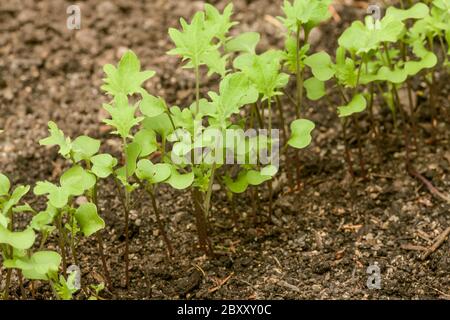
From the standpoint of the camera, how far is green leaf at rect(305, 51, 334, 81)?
102 inches

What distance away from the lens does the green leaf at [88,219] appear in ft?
7.64

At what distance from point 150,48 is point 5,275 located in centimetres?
124

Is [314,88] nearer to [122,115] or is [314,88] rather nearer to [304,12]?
[304,12]

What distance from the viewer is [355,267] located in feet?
8.41

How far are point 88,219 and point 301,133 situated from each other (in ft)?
2.11

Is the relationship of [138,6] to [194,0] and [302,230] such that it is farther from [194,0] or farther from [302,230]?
[302,230]

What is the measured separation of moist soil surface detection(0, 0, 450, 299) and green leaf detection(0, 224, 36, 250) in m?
0.45

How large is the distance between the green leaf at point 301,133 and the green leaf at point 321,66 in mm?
169

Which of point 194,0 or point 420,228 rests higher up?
point 194,0

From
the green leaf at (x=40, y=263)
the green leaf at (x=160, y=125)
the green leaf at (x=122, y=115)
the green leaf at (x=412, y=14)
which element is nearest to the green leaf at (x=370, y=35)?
the green leaf at (x=412, y=14)

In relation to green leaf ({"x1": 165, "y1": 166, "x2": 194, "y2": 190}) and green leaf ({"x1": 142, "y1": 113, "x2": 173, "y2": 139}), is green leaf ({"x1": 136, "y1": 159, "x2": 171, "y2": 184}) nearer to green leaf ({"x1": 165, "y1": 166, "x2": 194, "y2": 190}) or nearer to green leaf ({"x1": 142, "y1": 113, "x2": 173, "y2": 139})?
green leaf ({"x1": 165, "y1": 166, "x2": 194, "y2": 190})

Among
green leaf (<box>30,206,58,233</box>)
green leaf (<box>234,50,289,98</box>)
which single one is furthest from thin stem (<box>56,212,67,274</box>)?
green leaf (<box>234,50,289,98</box>)

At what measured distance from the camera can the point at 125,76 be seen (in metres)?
2.42
